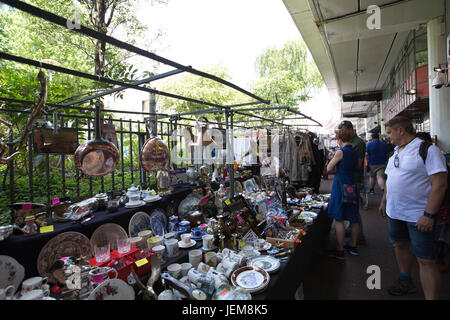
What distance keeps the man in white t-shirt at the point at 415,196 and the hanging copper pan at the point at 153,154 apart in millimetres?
2038

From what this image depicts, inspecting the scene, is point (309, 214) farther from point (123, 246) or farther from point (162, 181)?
point (123, 246)

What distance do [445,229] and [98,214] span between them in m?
3.35

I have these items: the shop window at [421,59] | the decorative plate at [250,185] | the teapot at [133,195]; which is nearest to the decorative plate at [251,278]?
the teapot at [133,195]

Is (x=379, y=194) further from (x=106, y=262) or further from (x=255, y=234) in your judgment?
(x=106, y=262)

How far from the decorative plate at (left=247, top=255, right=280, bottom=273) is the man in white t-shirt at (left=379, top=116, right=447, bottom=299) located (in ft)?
3.85

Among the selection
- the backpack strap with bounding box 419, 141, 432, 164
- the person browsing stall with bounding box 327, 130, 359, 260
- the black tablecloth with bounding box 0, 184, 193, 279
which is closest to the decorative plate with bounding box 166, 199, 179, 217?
the black tablecloth with bounding box 0, 184, 193, 279

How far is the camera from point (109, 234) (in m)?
1.72

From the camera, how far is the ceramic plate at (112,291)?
43.3 inches

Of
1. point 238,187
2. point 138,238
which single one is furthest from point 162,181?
point 238,187

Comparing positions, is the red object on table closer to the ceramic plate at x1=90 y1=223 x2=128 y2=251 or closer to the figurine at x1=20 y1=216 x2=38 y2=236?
the ceramic plate at x1=90 y1=223 x2=128 y2=251

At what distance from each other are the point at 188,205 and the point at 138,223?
2.04ft

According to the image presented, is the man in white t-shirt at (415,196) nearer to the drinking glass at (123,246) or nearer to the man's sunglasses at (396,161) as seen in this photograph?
the man's sunglasses at (396,161)

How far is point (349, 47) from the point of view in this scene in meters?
5.84

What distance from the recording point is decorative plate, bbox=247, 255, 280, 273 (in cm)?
161
